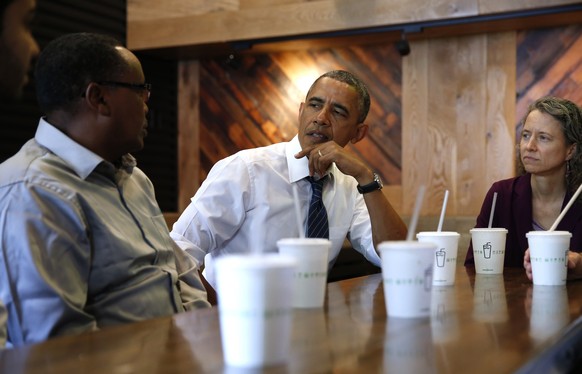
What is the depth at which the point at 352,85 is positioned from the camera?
2.77 metres

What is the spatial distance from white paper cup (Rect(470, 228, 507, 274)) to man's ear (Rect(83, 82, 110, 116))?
1.11 m

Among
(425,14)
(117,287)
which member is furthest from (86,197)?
(425,14)

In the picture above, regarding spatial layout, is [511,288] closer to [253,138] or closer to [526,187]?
[526,187]

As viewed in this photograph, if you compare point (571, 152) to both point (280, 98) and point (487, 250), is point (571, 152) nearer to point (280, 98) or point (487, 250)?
point (487, 250)

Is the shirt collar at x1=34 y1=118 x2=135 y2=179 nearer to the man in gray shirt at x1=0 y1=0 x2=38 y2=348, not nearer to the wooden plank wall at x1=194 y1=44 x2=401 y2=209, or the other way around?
the man in gray shirt at x1=0 y1=0 x2=38 y2=348

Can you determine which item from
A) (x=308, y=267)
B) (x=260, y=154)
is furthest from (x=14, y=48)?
(x=260, y=154)

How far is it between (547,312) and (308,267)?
494 mm

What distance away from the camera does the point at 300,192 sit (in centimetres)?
262

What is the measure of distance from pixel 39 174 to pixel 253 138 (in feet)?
11.9

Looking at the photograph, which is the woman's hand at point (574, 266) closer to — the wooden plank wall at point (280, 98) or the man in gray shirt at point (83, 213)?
the man in gray shirt at point (83, 213)

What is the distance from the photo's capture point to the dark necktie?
2.54 meters

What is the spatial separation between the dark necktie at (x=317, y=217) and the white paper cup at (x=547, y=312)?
870 mm

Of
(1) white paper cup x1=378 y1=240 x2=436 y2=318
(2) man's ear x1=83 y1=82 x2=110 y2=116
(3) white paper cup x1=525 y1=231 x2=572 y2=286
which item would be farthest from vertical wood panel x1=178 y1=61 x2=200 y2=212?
(1) white paper cup x1=378 y1=240 x2=436 y2=318

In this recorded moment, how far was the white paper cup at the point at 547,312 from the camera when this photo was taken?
47.0 inches
